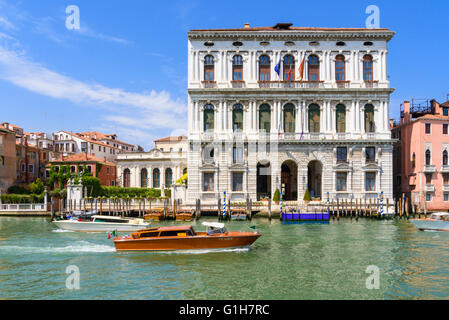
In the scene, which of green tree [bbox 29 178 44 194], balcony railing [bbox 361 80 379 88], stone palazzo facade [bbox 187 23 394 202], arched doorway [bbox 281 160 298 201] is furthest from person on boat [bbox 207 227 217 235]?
green tree [bbox 29 178 44 194]

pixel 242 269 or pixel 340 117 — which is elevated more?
pixel 340 117

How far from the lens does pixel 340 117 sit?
41.6 metres

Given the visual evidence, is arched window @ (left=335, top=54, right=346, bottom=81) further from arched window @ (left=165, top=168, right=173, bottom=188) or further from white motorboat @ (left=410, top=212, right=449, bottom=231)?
arched window @ (left=165, top=168, right=173, bottom=188)

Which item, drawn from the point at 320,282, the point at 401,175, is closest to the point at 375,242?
the point at 320,282

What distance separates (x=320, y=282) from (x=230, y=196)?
26.4m

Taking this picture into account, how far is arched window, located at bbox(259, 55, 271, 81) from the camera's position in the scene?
138 ft

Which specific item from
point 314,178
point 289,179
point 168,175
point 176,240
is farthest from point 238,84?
point 176,240

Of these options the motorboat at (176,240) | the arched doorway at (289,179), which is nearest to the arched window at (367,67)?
the arched doorway at (289,179)

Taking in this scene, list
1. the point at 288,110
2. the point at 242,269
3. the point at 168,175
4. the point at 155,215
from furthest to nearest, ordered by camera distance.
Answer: the point at 168,175 < the point at 288,110 < the point at 155,215 < the point at 242,269

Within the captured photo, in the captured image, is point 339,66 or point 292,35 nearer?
point 292,35

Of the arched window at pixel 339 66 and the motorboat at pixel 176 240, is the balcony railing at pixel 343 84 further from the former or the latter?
the motorboat at pixel 176 240

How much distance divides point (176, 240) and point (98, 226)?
10452 millimetres

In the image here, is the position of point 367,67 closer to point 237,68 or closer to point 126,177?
point 237,68
